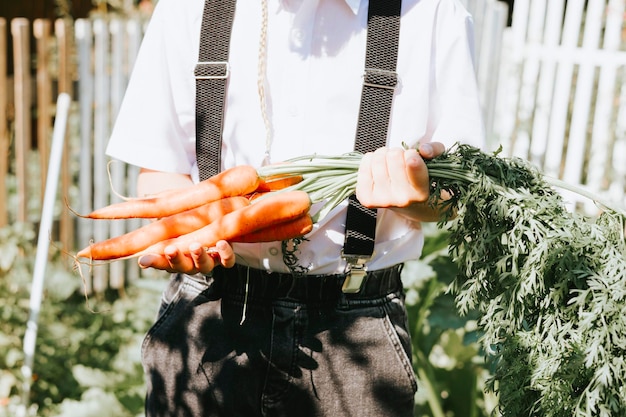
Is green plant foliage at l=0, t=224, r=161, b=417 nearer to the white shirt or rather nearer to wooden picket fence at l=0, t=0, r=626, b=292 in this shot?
wooden picket fence at l=0, t=0, r=626, b=292

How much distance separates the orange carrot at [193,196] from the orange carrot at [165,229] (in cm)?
1

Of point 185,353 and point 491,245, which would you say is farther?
point 185,353

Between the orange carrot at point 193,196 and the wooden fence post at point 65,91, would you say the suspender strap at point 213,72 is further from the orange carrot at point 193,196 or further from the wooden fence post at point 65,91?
the wooden fence post at point 65,91

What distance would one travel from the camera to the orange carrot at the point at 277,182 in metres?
1.60

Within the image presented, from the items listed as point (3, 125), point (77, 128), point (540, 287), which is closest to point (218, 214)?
point (540, 287)

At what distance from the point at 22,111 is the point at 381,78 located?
3.49 meters

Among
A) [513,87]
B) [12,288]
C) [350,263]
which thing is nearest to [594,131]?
[513,87]

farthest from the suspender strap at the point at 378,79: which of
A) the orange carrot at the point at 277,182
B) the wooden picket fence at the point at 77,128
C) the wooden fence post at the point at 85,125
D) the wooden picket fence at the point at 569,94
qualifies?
the wooden picket fence at the point at 569,94

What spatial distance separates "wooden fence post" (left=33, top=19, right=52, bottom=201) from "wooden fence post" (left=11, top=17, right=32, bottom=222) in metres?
0.08

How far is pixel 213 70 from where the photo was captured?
1626mm

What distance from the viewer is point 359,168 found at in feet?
4.79

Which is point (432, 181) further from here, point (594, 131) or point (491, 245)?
point (594, 131)

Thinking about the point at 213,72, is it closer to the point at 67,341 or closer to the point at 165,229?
the point at 165,229

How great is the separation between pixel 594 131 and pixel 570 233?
4672 millimetres
